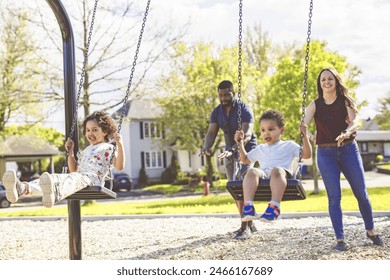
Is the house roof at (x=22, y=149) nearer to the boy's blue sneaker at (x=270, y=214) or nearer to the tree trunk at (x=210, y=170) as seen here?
the tree trunk at (x=210, y=170)

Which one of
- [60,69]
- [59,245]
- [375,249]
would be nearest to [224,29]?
[60,69]

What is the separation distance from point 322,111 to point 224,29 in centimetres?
1539

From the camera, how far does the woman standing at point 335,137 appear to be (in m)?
4.61

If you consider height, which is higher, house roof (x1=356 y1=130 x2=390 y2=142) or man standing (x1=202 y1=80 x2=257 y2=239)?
house roof (x1=356 y1=130 x2=390 y2=142)

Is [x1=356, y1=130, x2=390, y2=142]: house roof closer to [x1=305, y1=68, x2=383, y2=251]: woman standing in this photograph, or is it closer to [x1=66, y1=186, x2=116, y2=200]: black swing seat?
[x1=305, y1=68, x2=383, y2=251]: woman standing

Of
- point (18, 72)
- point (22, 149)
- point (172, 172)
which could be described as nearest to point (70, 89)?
point (18, 72)

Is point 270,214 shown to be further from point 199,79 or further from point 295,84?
point 199,79

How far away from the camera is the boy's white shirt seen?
4332 millimetres

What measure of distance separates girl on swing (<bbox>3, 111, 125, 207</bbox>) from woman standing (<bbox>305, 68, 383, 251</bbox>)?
1.63m

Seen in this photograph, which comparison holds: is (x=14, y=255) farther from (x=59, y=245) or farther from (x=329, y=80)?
(x=329, y=80)

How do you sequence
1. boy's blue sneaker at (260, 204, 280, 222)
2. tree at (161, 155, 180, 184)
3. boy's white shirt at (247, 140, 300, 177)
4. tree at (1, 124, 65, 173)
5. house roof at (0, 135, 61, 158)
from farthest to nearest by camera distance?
tree at (161, 155, 180, 184)
house roof at (0, 135, 61, 158)
tree at (1, 124, 65, 173)
boy's white shirt at (247, 140, 300, 177)
boy's blue sneaker at (260, 204, 280, 222)

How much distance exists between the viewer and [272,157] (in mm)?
4383

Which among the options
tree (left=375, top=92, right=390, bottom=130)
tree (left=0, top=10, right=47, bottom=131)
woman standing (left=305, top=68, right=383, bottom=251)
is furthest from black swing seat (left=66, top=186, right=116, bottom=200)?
tree (left=375, top=92, right=390, bottom=130)

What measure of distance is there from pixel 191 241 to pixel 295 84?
9.98 m
